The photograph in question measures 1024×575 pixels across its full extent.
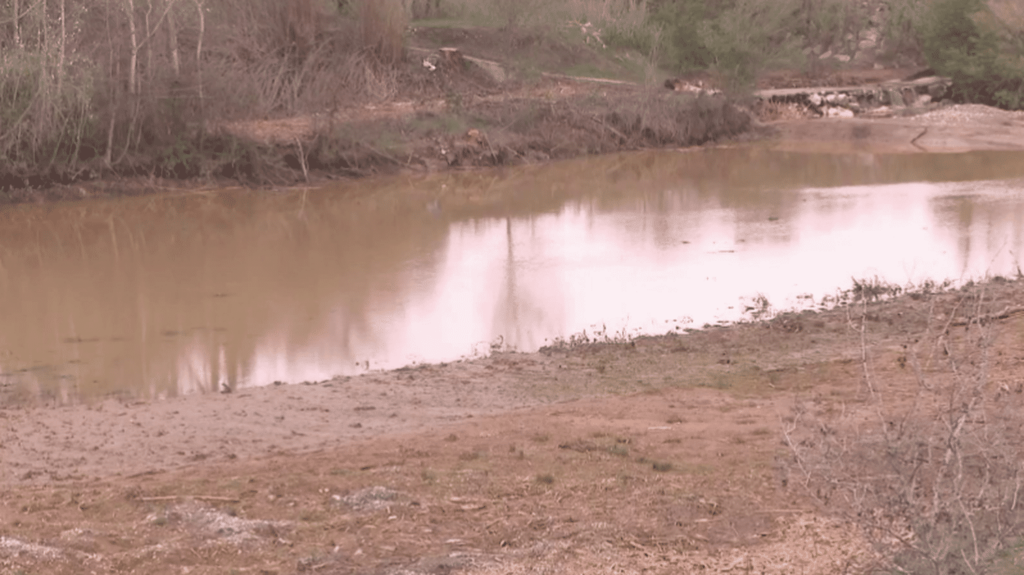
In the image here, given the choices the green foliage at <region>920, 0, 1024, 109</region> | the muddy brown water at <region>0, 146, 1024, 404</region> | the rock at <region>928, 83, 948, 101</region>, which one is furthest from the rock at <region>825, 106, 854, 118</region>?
the muddy brown water at <region>0, 146, 1024, 404</region>

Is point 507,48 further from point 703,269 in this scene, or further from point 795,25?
point 703,269

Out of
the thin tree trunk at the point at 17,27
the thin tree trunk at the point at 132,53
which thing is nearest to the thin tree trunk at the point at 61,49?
the thin tree trunk at the point at 17,27

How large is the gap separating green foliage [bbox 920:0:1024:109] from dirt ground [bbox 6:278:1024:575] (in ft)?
70.2

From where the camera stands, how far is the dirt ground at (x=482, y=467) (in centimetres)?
498

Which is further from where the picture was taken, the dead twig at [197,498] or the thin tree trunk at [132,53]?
the thin tree trunk at [132,53]

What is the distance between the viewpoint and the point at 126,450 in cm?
720

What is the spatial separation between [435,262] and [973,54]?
21.1 metres

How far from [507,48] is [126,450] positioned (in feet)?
70.5

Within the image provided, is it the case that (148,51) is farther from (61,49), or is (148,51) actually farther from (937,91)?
(937,91)

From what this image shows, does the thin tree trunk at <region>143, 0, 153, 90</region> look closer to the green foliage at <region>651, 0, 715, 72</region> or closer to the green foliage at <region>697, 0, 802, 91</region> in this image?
the green foliage at <region>697, 0, 802, 91</region>

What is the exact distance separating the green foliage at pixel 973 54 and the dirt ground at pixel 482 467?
2139 centimetres

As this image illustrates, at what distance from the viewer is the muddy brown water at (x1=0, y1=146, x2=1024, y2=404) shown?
10.6 meters

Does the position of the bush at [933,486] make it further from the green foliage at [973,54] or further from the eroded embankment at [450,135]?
the green foliage at [973,54]

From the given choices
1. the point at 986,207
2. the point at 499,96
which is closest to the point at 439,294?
the point at 986,207
